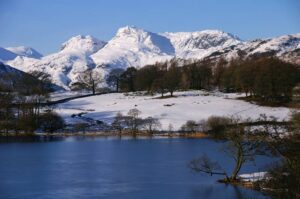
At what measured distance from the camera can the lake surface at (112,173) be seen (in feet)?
106

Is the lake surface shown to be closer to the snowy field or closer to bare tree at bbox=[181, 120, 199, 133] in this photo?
bare tree at bbox=[181, 120, 199, 133]

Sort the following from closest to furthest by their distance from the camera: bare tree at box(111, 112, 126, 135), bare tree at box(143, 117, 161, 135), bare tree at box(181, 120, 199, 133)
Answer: bare tree at box(181, 120, 199, 133) < bare tree at box(143, 117, 161, 135) < bare tree at box(111, 112, 126, 135)

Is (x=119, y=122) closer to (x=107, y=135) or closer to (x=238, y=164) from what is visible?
(x=107, y=135)

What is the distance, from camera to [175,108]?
94.6 metres

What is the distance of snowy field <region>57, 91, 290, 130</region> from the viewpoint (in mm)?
86875

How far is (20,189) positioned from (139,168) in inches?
455

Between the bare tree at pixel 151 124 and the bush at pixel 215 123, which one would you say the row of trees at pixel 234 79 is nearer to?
the bush at pixel 215 123

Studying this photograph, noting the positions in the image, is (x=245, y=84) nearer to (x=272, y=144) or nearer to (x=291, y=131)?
(x=291, y=131)

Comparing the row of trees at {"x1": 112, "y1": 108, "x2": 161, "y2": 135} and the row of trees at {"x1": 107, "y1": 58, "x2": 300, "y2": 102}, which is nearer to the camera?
the row of trees at {"x1": 112, "y1": 108, "x2": 161, "y2": 135}

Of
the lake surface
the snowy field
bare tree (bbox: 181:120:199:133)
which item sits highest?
the snowy field

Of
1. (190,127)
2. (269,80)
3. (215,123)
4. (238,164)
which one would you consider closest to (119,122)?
(190,127)

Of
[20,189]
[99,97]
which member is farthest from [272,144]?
[99,97]

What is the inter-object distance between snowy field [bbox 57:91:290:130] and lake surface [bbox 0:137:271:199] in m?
25.7

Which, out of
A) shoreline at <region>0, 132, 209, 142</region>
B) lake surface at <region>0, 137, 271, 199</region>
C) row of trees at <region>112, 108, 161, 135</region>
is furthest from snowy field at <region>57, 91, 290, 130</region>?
lake surface at <region>0, 137, 271, 199</region>
